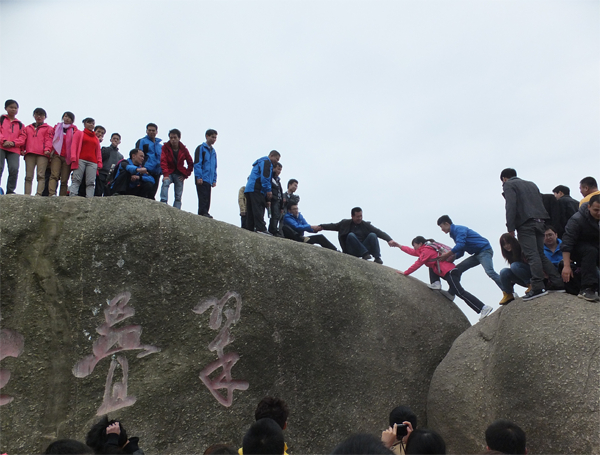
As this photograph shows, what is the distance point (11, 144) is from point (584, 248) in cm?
807

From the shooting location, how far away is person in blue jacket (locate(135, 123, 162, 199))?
903 centimetres

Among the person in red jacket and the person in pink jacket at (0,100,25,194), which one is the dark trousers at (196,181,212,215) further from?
the person in pink jacket at (0,100,25,194)

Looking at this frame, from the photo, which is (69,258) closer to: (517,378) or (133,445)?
(133,445)

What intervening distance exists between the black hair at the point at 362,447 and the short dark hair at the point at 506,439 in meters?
2.15

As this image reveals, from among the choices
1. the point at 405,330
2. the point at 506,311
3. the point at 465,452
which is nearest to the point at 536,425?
the point at 465,452

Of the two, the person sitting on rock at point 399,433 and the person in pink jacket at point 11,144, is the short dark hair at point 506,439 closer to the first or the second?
the person sitting on rock at point 399,433

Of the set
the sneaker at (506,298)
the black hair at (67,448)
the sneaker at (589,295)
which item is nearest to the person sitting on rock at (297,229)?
the sneaker at (506,298)

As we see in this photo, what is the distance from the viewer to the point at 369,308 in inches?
301

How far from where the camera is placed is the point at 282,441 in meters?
3.40

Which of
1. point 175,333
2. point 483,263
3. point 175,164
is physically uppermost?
point 175,164

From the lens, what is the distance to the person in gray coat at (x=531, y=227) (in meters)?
6.96

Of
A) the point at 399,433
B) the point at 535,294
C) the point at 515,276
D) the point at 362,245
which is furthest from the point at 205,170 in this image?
the point at 399,433

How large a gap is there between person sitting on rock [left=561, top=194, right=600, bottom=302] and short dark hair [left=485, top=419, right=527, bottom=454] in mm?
3462

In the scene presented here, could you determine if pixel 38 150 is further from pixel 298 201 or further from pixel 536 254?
pixel 536 254
